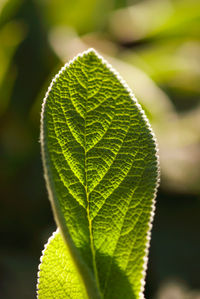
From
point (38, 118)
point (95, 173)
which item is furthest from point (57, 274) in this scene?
point (38, 118)

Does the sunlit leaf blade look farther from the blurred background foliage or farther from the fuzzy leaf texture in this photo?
the blurred background foliage

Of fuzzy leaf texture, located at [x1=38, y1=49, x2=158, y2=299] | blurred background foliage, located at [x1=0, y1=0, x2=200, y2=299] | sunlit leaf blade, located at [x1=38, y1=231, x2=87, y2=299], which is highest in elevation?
blurred background foliage, located at [x1=0, y1=0, x2=200, y2=299]

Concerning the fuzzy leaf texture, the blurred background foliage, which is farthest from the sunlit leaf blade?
the blurred background foliage

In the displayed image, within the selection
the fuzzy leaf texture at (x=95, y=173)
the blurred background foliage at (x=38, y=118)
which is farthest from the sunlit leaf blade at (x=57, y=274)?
the blurred background foliage at (x=38, y=118)

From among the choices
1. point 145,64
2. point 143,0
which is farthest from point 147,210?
point 143,0

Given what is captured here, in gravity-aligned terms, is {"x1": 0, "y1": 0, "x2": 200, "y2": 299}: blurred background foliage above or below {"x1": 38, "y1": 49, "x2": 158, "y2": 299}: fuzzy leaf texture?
above

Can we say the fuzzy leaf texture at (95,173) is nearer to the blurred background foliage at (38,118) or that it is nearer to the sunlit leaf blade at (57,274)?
the sunlit leaf blade at (57,274)

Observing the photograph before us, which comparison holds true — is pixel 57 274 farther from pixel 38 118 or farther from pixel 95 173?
pixel 38 118
